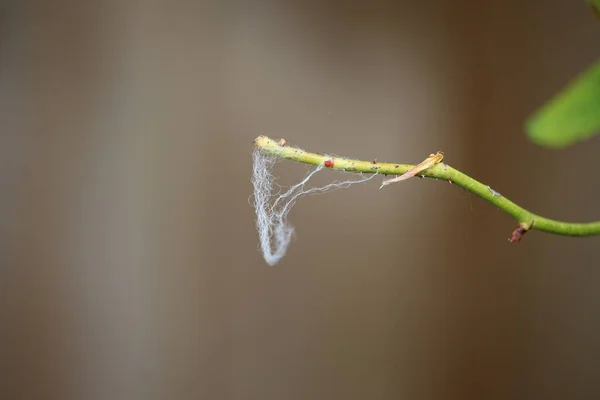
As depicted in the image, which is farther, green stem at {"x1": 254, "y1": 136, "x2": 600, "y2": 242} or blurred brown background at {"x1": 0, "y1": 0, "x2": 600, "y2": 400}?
blurred brown background at {"x1": 0, "y1": 0, "x2": 600, "y2": 400}

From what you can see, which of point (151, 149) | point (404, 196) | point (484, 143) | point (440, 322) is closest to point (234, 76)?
point (151, 149)

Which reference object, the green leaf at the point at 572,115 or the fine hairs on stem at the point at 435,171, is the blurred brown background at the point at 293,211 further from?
the green leaf at the point at 572,115

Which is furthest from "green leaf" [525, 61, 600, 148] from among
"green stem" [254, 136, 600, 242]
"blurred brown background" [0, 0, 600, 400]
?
"blurred brown background" [0, 0, 600, 400]

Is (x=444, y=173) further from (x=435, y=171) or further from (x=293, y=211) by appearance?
(x=293, y=211)

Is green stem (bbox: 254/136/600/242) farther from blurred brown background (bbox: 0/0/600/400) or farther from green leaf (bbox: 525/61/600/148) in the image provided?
blurred brown background (bbox: 0/0/600/400)

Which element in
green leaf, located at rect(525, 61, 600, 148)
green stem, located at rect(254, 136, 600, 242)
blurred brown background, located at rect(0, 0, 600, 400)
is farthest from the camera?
blurred brown background, located at rect(0, 0, 600, 400)

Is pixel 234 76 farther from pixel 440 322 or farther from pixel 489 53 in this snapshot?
pixel 440 322

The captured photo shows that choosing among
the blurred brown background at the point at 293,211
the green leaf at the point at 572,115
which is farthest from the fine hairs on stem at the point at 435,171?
the blurred brown background at the point at 293,211

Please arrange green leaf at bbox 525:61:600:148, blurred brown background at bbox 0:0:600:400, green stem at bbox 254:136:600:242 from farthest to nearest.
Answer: blurred brown background at bbox 0:0:600:400 → green stem at bbox 254:136:600:242 → green leaf at bbox 525:61:600:148
